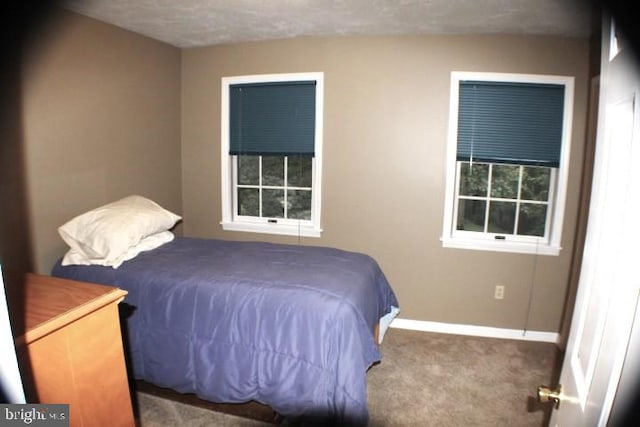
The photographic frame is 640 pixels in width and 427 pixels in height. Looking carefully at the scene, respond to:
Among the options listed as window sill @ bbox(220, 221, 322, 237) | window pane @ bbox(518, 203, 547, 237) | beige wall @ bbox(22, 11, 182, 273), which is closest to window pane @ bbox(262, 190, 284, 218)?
window sill @ bbox(220, 221, 322, 237)

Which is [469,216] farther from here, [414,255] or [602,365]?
[602,365]

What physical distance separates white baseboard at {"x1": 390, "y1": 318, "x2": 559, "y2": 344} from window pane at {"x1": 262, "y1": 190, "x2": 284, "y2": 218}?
1569 millimetres

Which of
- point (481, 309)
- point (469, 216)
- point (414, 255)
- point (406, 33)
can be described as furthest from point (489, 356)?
point (406, 33)

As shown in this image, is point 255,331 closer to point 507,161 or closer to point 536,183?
point 507,161

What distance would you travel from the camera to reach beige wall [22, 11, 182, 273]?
2408 mm

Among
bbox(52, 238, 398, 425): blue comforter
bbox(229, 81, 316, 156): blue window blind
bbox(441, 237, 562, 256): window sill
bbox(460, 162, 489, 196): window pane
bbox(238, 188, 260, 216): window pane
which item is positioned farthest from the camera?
bbox(238, 188, 260, 216): window pane

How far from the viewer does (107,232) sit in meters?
2.35

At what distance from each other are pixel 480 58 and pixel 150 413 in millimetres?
3502

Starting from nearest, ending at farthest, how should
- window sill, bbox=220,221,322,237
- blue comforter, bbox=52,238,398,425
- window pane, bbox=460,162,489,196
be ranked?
blue comforter, bbox=52,238,398,425 < window pane, bbox=460,162,489,196 < window sill, bbox=220,221,322,237

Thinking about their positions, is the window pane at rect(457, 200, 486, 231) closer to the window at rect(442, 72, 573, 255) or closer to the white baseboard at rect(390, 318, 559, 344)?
the window at rect(442, 72, 573, 255)

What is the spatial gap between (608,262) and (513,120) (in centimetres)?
250

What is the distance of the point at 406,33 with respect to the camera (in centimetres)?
294

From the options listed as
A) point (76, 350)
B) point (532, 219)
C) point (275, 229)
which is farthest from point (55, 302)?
point (532, 219)

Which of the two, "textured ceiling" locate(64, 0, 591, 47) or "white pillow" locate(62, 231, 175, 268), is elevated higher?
"textured ceiling" locate(64, 0, 591, 47)
